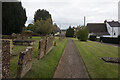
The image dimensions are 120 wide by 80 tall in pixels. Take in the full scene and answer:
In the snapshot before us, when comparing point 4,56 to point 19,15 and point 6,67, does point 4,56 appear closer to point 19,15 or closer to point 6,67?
point 6,67

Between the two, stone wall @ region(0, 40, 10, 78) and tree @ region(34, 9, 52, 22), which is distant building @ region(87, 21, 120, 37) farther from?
stone wall @ region(0, 40, 10, 78)

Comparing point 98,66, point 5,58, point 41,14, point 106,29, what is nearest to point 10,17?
point 5,58

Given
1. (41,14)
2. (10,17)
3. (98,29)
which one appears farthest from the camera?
(41,14)

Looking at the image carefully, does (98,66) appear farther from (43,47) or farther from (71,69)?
(43,47)

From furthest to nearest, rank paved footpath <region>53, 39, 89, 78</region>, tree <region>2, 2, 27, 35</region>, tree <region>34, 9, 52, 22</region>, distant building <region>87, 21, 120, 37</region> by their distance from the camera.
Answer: tree <region>34, 9, 52, 22</region>
distant building <region>87, 21, 120, 37</region>
tree <region>2, 2, 27, 35</region>
paved footpath <region>53, 39, 89, 78</region>

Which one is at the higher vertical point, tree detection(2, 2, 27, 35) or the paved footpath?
tree detection(2, 2, 27, 35)

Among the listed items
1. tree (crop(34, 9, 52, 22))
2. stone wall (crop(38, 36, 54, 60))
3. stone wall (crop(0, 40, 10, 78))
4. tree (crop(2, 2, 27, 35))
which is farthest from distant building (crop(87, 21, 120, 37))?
stone wall (crop(0, 40, 10, 78))

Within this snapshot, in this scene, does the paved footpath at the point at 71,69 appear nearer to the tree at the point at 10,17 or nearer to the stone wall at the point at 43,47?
the stone wall at the point at 43,47

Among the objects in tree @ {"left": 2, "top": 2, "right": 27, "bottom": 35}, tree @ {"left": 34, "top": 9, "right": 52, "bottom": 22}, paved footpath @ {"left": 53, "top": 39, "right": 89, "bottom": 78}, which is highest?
tree @ {"left": 34, "top": 9, "right": 52, "bottom": 22}

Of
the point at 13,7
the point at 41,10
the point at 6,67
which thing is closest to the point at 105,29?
the point at 41,10

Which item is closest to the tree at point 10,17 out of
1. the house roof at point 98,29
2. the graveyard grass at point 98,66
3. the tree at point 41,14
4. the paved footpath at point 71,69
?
the graveyard grass at point 98,66

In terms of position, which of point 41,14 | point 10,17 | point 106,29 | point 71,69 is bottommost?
point 71,69

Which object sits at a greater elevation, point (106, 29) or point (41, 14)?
point (41, 14)

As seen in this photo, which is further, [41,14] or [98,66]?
[41,14]
